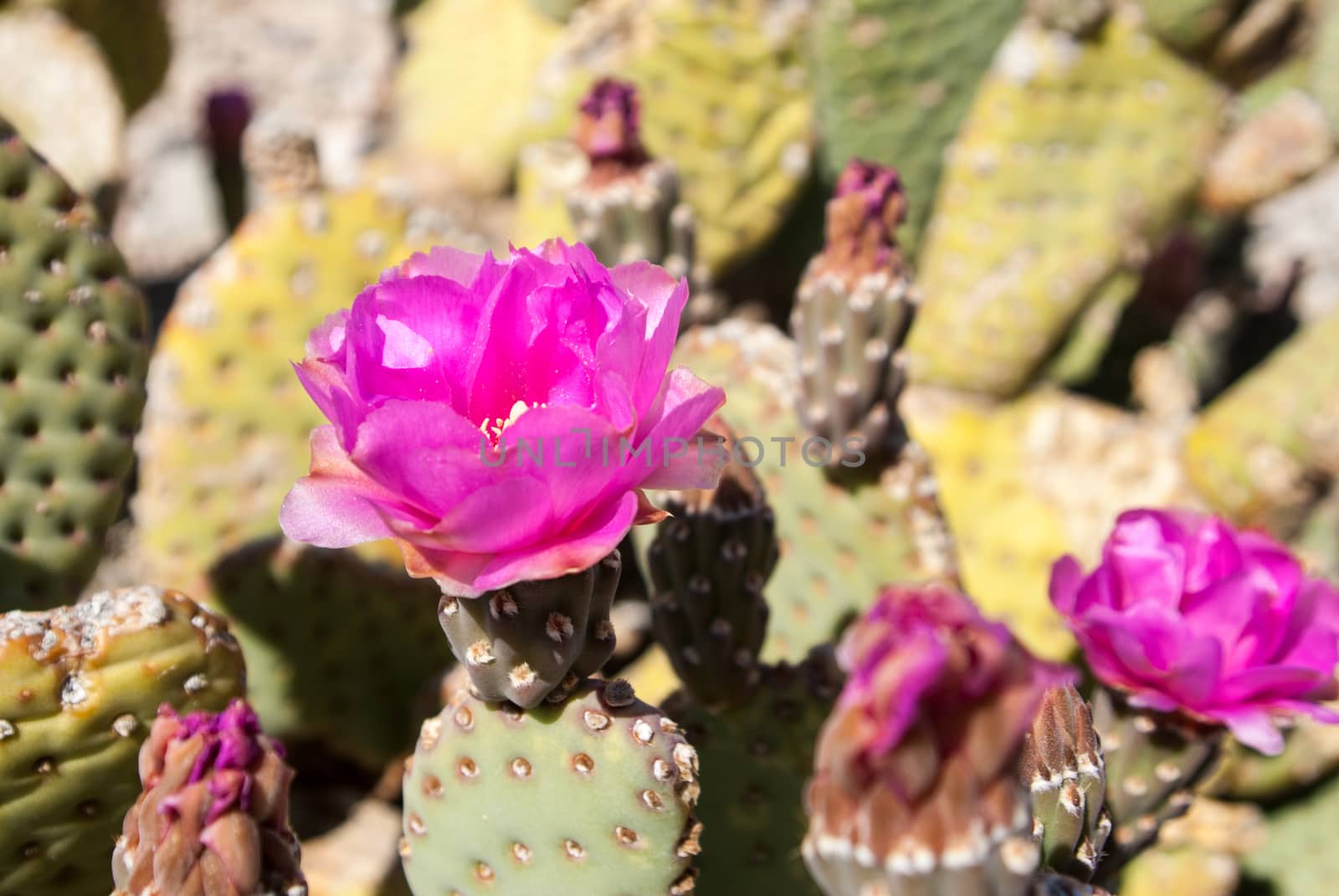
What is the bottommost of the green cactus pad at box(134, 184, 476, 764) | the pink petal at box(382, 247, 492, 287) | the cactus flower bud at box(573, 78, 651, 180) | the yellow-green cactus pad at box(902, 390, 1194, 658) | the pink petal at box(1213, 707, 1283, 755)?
the yellow-green cactus pad at box(902, 390, 1194, 658)

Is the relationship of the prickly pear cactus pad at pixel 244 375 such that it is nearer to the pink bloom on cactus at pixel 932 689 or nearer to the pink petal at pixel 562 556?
the pink petal at pixel 562 556

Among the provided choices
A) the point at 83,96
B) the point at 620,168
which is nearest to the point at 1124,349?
the point at 620,168

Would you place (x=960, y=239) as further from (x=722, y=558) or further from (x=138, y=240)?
(x=138, y=240)

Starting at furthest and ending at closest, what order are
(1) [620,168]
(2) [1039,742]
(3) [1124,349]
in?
(3) [1124,349] → (1) [620,168] → (2) [1039,742]

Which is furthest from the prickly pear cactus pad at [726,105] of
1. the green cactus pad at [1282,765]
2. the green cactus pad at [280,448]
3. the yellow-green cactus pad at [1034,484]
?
the green cactus pad at [1282,765]

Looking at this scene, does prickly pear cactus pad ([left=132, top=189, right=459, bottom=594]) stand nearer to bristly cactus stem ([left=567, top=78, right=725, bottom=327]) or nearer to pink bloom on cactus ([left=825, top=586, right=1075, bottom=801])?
bristly cactus stem ([left=567, top=78, right=725, bottom=327])

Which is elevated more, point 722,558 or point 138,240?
point 722,558

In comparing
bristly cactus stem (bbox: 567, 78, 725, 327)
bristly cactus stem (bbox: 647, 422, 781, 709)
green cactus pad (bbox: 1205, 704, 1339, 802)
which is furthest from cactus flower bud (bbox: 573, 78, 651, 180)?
green cactus pad (bbox: 1205, 704, 1339, 802)

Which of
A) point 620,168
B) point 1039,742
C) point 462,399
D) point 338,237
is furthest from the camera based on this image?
point 338,237
